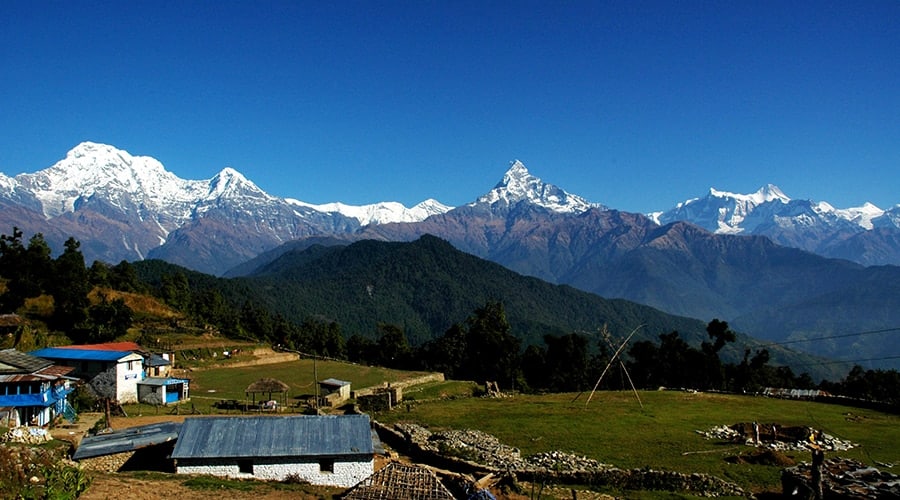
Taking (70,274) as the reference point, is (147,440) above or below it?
below

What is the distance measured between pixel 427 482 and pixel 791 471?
15073 mm

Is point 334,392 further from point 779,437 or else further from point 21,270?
point 21,270

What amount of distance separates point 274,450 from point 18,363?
21521 millimetres

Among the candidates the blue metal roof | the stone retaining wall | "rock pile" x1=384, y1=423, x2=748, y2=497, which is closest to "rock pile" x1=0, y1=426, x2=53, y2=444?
"rock pile" x1=384, y1=423, x2=748, y2=497

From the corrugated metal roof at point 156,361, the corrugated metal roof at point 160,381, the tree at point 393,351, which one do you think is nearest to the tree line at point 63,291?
the corrugated metal roof at point 156,361

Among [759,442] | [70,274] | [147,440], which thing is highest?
[70,274]

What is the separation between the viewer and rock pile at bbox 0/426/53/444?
2902 cm

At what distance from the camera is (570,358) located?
8906 cm

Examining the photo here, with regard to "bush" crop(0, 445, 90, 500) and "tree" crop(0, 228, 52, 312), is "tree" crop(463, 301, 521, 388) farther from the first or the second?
"bush" crop(0, 445, 90, 500)

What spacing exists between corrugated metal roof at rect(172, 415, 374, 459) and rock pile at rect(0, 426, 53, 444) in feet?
26.3

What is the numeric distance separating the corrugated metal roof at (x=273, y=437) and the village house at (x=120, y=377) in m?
25.7

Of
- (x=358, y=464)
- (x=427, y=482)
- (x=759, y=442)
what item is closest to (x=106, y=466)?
(x=358, y=464)

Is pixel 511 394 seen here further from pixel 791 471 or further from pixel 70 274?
pixel 70 274

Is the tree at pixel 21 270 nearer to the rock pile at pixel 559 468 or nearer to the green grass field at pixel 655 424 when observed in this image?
the green grass field at pixel 655 424
